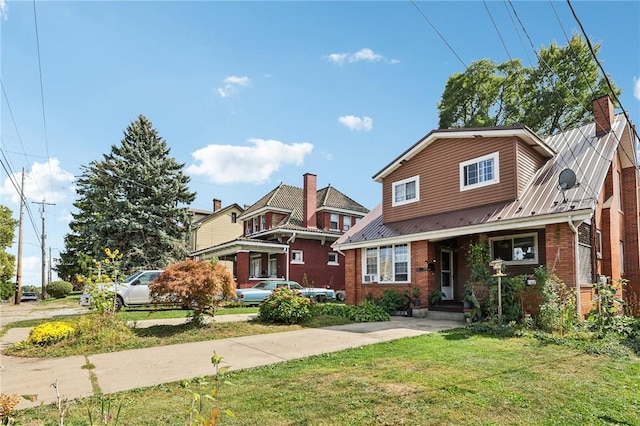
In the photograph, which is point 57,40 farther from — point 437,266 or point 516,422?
point 437,266

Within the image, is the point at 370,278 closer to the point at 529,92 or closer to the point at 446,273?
the point at 446,273

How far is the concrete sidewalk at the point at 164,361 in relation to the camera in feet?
19.1

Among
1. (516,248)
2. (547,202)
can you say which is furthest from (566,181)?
(516,248)

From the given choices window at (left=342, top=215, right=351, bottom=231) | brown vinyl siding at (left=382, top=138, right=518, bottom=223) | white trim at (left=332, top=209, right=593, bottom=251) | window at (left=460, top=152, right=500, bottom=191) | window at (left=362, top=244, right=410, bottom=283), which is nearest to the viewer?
white trim at (left=332, top=209, right=593, bottom=251)

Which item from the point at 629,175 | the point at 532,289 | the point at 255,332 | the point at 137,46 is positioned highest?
the point at 137,46

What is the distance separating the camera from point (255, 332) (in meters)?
10.6

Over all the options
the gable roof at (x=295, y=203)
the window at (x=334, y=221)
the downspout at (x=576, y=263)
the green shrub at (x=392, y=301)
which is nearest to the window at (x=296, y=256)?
the gable roof at (x=295, y=203)

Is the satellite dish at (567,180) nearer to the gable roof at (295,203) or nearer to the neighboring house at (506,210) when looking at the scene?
the neighboring house at (506,210)

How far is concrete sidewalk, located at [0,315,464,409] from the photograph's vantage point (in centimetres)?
583

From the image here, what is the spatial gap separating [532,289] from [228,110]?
11.6 meters

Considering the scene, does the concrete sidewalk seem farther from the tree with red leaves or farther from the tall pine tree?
the tall pine tree

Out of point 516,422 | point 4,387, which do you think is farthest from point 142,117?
point 516,422

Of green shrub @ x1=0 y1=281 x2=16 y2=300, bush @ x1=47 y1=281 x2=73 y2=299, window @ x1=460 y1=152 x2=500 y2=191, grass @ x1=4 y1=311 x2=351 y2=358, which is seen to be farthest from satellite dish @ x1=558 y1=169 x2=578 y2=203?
green shrub @ x1=0 y1=281 x2=16 y2=300

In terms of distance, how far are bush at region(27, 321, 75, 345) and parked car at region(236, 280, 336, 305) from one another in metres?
9.36
